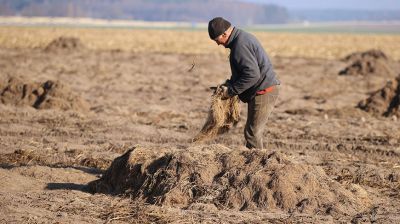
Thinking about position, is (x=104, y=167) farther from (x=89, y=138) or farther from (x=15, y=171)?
(x=89, y=138)

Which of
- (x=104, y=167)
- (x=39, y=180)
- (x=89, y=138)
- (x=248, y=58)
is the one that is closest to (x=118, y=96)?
(x=89, y=138)

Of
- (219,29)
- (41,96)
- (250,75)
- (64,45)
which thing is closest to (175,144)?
(250,75)

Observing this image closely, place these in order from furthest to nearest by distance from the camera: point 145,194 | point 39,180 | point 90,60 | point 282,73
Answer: point 90,60 → point 282,73 → point 39,180 → point 145,194

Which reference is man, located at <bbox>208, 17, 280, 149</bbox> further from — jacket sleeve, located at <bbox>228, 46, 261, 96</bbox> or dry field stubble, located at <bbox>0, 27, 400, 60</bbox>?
dry field stubble, located at <bbox>0, 27, 400, 60</bbox>

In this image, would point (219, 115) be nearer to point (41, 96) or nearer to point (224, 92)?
point (224, 92)

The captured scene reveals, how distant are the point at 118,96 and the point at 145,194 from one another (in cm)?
941

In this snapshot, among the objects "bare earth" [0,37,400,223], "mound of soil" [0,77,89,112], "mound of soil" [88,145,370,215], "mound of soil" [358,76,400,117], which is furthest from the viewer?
"mound of soil" [358,76,400,117]

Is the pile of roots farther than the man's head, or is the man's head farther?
the pile of roots

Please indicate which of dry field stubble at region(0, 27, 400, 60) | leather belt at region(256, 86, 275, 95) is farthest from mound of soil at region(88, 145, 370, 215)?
dry field stubble at region(0, 27, 400, 60)

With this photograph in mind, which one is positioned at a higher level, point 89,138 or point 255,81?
point 255,81

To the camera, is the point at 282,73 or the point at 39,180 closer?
the point at 39,180

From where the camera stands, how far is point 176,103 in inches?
592

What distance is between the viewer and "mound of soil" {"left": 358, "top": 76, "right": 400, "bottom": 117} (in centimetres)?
1359

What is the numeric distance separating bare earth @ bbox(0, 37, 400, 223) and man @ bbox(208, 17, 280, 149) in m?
0.41
